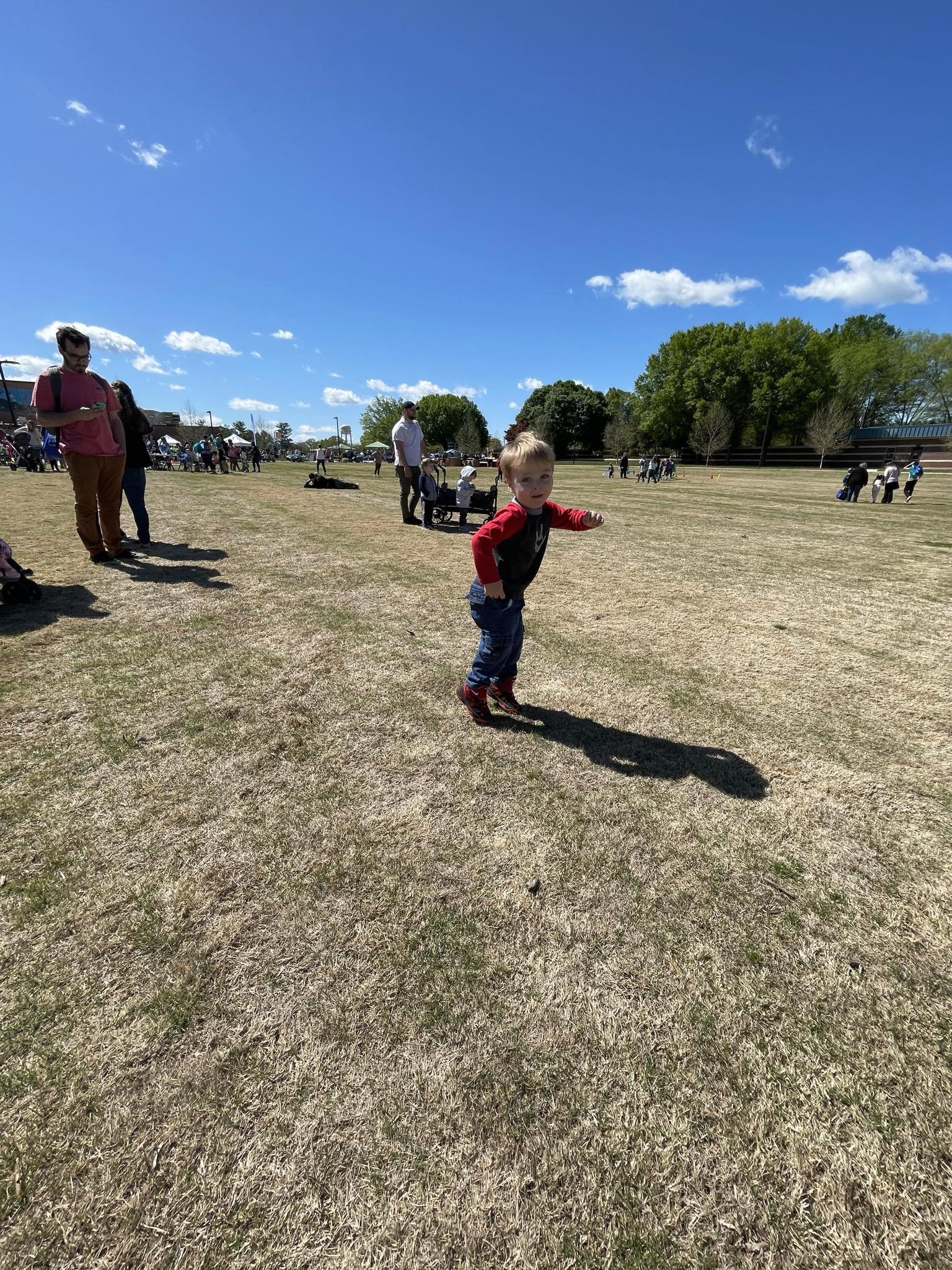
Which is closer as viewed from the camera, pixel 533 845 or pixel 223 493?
pixel 533 845

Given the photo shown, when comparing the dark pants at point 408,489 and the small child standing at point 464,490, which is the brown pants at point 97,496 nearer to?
the dark pants at point 408,489

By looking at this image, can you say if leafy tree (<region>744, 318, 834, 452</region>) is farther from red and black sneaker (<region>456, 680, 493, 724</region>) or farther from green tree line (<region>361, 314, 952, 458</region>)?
red and black sneaker (<region>456, 680, 493, 724</region>)

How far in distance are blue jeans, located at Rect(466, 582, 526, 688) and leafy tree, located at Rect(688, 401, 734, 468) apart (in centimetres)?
6578

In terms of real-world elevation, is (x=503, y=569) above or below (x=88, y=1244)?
above

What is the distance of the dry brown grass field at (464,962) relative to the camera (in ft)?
4.41

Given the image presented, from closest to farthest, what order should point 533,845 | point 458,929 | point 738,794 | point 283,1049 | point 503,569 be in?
point 283,1049 < point 458,929 < point 533,845 < point 738,794 < point 503,569

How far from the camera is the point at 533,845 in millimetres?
2529

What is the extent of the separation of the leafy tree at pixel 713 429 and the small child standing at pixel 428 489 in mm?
58975

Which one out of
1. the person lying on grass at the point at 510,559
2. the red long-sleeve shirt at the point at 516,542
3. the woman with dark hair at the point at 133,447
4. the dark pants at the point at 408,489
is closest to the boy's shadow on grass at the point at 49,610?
the woman with dark hair at the point at 133,447

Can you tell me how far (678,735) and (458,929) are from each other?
2.08m

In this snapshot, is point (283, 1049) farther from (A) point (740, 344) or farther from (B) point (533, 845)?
(A) point (740, 344)

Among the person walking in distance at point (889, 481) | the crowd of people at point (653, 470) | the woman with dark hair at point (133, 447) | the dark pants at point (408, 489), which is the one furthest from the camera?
the crowd of people at point (653, 470)

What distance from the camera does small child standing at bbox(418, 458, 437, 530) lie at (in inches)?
423

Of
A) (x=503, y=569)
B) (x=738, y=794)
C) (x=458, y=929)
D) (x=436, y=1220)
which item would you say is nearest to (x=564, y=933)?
(x=458, y=929)
